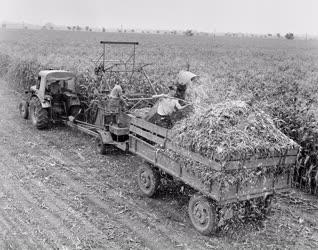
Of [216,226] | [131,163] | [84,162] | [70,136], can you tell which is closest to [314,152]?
[216,226]

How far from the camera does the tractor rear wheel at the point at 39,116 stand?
13.0 m

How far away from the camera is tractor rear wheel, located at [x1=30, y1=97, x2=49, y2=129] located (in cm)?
1302

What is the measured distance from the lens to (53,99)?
43.8 feet

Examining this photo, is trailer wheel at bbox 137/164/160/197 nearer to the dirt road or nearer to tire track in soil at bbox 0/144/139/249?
the dirt road

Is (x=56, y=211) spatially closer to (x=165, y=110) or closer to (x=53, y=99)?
(x=165, y=110)

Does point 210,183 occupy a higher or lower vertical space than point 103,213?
higher

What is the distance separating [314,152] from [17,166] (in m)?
6.61

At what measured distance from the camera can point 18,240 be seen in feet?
21.4

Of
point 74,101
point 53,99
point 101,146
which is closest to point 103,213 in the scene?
point 101,146

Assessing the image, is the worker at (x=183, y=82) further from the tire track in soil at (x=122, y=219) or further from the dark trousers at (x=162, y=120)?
the tire track in soil at (x=122, y=219)

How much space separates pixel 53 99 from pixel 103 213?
658cm

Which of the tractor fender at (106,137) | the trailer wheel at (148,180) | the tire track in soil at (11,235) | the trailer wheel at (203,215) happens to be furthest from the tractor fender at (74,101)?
the trailer wheel at (203,215)

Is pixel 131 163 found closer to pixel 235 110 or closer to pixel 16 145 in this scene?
pixel 16 145

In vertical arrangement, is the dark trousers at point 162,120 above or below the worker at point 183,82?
below
